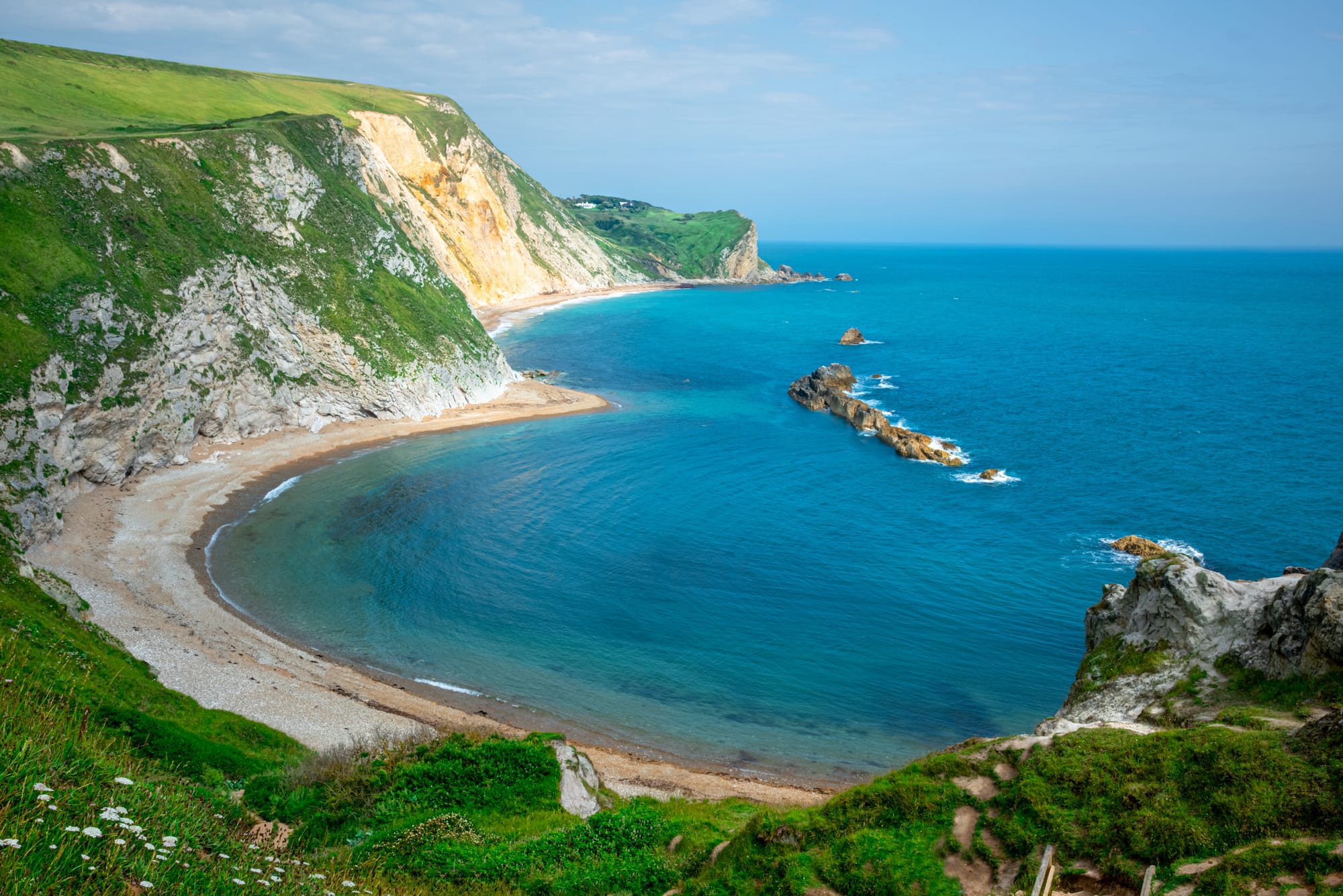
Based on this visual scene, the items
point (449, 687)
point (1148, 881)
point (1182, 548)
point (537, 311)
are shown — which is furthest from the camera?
point (537, 311)

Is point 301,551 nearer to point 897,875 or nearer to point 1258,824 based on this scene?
point 897,875

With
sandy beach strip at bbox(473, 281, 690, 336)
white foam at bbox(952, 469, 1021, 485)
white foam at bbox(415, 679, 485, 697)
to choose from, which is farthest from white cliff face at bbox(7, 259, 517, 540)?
white foam at bbox(952, 469, 1021, 485)

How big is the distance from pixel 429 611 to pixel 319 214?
167 feet

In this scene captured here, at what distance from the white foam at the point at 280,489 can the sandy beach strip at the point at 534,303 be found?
5736cm

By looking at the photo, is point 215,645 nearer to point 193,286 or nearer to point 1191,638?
point 193,286

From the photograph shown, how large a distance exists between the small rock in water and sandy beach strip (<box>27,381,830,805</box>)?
92928 mm

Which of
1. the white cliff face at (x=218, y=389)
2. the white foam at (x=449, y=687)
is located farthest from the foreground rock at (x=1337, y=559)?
the white cliff face at (x=218, y=389)

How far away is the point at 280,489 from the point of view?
56.7 metres

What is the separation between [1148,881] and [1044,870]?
1352 mm

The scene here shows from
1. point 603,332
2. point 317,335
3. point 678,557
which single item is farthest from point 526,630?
point 603,332

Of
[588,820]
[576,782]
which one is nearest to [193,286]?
[576,782]

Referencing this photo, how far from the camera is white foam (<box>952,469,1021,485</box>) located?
63312 millimetres

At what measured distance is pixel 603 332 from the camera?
13212 cm

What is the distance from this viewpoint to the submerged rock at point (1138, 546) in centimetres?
4841
